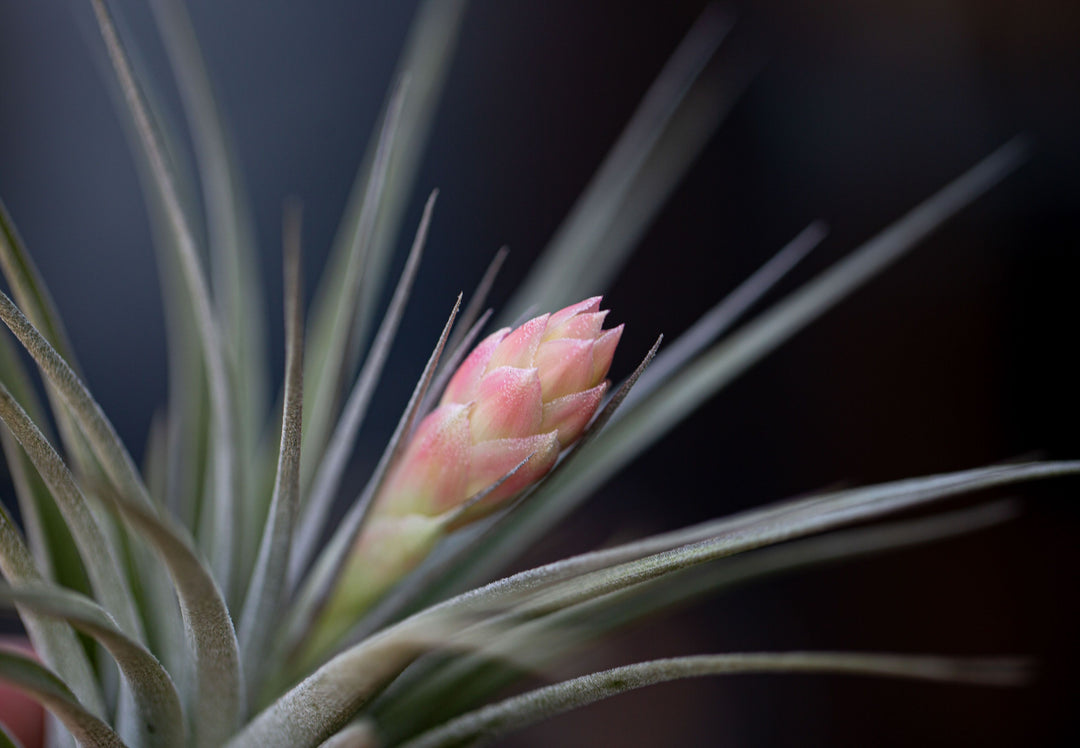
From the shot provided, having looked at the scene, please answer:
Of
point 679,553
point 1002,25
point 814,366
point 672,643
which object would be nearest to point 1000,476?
point 679,553

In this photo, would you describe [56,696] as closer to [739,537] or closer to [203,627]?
[203,627]

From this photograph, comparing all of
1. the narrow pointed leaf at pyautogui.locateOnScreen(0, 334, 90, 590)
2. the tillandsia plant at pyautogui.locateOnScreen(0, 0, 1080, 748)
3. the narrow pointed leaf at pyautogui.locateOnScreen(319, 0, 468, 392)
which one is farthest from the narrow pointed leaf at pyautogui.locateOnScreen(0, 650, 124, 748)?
the narrow pointed leaf at pyautogui.locateOnScreen(319, 0, 468, 392)

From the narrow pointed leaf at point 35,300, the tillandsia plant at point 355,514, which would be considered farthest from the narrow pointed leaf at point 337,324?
the narrow pointed leaf at point 35,300

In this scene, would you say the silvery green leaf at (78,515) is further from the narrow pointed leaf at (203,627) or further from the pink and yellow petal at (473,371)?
the pink and yellow petal at (473,371)

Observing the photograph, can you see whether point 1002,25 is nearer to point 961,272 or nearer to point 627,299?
point 961,272

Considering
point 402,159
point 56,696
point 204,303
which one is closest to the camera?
point 56,696

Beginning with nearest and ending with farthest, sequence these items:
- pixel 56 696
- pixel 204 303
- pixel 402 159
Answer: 1. pixel 56 696
2. pixel 204 303
3. pixel 402 159

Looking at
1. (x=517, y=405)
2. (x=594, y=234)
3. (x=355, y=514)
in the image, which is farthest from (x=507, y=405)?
(x=594, y=234)
